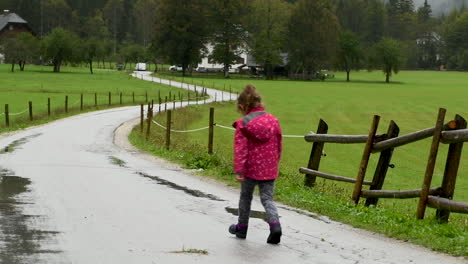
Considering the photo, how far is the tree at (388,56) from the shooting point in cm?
12850

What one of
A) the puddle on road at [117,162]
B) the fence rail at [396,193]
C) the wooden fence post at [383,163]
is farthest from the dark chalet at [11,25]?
the fence rail at [396,193]

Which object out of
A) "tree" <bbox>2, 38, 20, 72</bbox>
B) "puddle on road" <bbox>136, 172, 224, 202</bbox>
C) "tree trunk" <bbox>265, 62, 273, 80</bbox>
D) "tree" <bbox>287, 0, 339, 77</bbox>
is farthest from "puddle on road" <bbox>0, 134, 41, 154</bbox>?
"tree" <bbox>287, 0, 339, 77</bbox>

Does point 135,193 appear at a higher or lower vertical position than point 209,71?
higher

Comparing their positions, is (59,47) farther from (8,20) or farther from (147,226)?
(147,226)

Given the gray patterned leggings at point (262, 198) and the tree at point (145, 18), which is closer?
the gray patterned leggings at point (262, 198)

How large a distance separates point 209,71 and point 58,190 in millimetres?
128938

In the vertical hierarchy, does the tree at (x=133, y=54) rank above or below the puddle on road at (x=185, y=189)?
below

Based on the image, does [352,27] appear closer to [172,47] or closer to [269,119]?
[172,47]

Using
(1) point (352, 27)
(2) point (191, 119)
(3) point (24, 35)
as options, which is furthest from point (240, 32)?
(2) point (191, 119)

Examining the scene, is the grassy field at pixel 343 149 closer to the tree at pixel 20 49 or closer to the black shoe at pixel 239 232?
the black shoe at pixel 239 232

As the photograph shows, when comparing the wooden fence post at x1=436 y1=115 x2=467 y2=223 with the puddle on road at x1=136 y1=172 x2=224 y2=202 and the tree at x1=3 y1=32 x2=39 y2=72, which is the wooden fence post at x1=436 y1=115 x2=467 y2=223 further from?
the tree at x1=3 y1=32 x2=39 y2=72

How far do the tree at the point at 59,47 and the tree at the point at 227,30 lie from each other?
78.6ft

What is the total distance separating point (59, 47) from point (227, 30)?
29.0 meters

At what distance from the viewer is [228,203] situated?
11.3 meters
